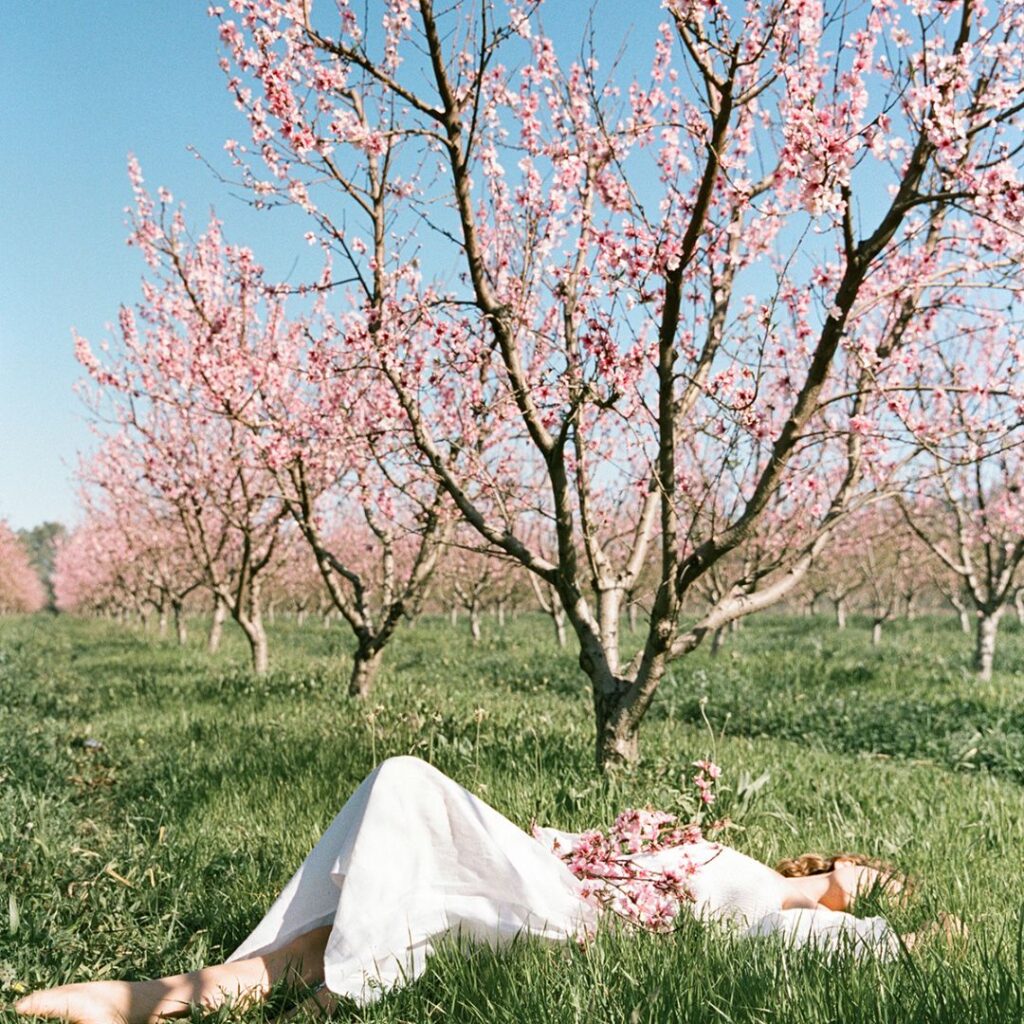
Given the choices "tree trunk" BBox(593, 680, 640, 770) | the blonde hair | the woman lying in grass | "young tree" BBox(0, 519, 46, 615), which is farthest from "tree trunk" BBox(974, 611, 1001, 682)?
"young tree" BBox(0, 519, 46, 615)

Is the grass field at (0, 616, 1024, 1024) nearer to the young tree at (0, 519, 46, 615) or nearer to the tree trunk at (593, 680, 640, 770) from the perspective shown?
the tree trunk at (593, 680, 640, 770)

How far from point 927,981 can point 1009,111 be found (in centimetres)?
373

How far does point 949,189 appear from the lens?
415 centimetres

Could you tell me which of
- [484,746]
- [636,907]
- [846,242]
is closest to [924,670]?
[484,746]

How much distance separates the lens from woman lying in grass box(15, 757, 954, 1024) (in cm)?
289

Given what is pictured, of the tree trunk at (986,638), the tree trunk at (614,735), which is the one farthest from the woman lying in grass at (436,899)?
the tree trunk at (986,638)

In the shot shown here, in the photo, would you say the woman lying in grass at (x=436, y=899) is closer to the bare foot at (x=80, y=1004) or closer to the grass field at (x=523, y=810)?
the bare foot at (x=80, y=1004)

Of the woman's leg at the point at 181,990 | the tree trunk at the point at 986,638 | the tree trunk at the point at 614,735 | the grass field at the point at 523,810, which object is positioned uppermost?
the tree trunk at the point at 986,638

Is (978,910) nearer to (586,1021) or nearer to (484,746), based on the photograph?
(586,1021)

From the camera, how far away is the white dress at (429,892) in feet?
9.68

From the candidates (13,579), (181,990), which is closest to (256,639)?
(181,990)

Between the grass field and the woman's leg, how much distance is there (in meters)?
0.11

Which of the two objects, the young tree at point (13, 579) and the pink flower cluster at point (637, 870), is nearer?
the pink flower cluster at point (637, 870)

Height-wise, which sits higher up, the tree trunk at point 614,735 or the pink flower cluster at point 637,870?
the tree trunk at point 614,735
